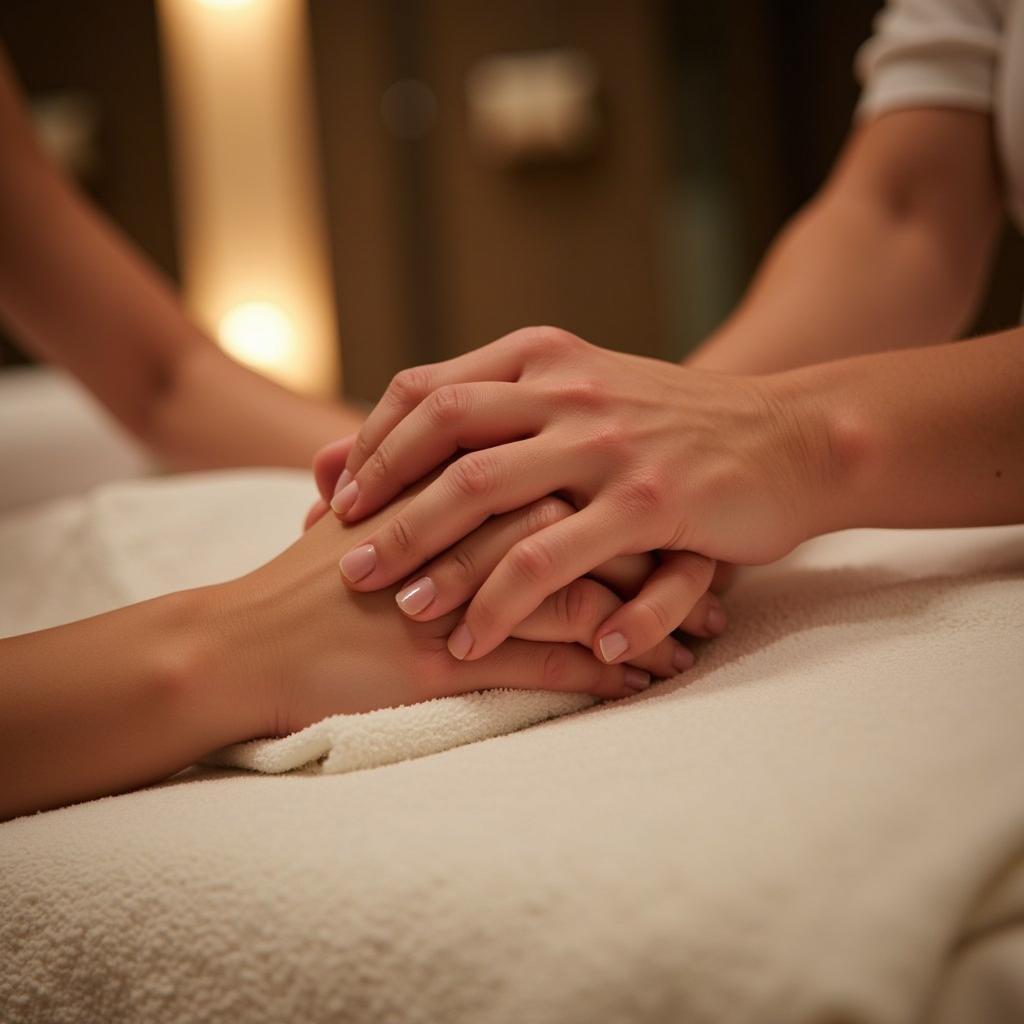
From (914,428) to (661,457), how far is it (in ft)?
0.54

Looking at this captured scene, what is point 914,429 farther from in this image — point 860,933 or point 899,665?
point 860,933

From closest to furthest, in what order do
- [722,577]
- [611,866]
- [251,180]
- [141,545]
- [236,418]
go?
[611,866] → [722,577] → [141,545] → [236,418] → [251,180]

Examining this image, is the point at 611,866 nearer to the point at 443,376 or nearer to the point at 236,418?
the point at 443,376

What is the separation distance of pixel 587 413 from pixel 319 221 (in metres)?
3.30

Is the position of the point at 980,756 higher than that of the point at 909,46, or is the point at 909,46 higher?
the point at 909,46

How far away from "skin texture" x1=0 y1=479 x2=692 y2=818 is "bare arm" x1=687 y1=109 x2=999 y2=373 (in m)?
0.54

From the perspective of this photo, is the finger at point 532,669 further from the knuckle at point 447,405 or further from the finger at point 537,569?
the knuckle at point 447,405

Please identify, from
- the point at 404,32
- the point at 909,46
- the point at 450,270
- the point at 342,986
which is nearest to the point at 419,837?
the point at 342,986

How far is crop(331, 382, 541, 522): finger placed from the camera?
57 centimetres

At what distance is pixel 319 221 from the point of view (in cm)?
362

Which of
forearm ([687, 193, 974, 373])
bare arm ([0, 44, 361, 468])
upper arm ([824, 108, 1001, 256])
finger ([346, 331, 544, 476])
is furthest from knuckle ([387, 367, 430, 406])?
upper arm ([824, 108, 1001, 256])

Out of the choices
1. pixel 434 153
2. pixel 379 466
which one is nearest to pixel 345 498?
pixel 379 466

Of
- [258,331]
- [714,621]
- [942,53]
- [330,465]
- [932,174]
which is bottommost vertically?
[258,331]

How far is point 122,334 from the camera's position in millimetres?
1164
